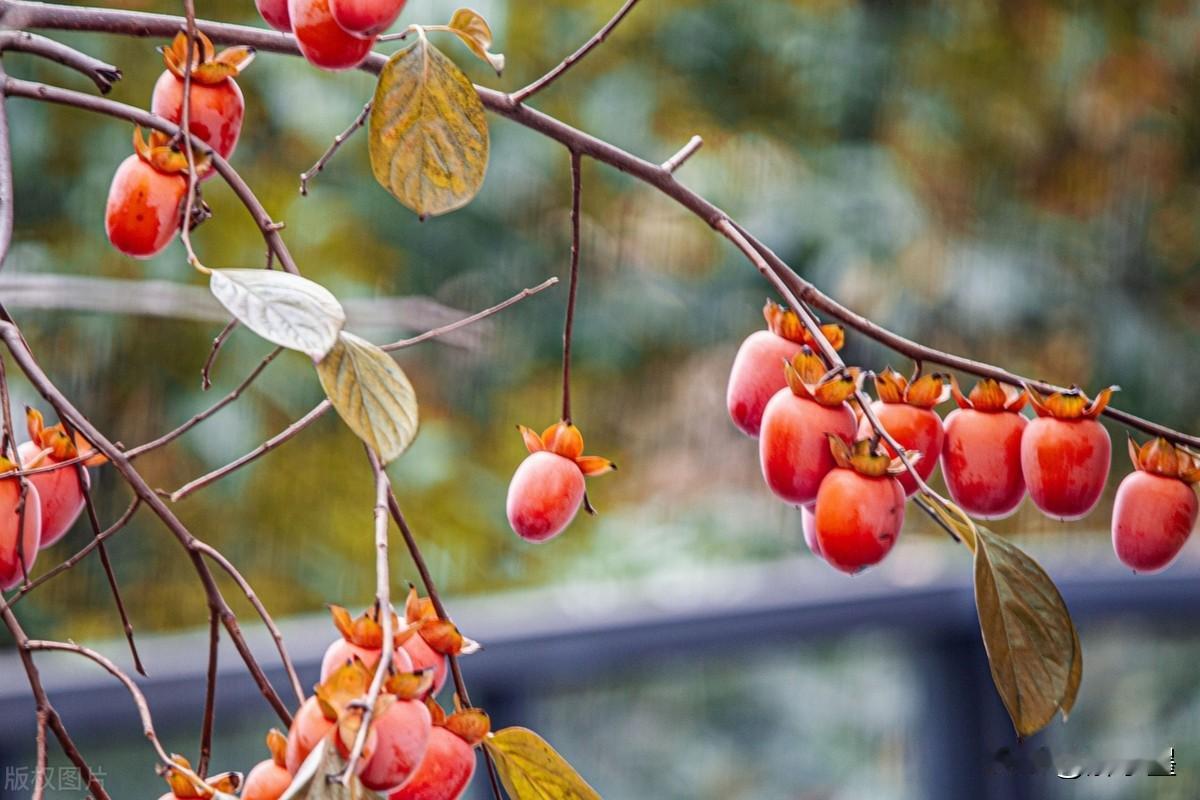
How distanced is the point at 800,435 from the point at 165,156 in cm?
17

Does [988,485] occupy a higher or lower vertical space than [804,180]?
lower

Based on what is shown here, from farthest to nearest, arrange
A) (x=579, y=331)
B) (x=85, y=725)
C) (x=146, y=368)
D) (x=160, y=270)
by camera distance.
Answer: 1. (x=579, y=331)
2. (x=146, y=368)
3. (x=160, y=270)
4. (x=85, y=725)

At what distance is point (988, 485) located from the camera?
348 millimetres

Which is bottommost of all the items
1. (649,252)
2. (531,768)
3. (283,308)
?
(531,768)

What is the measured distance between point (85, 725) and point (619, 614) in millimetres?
425

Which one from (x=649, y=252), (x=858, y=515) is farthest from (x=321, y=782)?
(x=649, y=252)

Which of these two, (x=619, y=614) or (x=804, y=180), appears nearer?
(x=619, y=614)

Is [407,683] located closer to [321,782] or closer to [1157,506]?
[321,782]

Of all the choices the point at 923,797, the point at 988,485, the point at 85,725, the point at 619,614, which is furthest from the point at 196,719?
the point at 988,485

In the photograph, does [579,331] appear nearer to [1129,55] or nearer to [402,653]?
[1129,55]

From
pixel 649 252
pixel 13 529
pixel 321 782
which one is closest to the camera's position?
pixel 321 782

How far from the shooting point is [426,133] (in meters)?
0.31

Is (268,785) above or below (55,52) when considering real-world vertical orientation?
below

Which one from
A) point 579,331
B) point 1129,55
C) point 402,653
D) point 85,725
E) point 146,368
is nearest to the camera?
point 402,653
